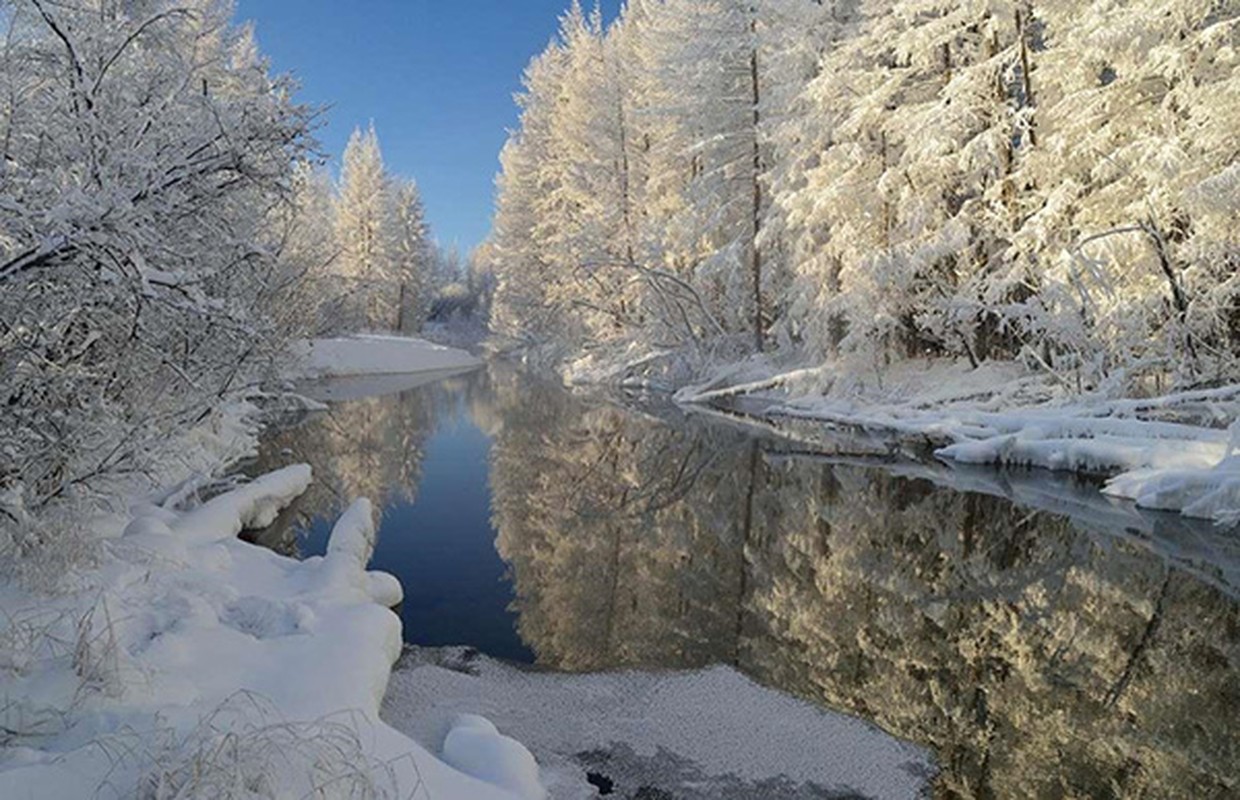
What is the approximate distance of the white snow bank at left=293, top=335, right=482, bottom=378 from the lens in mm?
33906

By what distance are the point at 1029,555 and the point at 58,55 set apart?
377 inches

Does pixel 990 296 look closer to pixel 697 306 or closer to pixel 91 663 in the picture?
pixel 697 306

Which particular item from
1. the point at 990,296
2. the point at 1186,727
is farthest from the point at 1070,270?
the point at 1186,727

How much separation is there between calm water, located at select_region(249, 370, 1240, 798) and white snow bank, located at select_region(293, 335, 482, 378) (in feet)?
67.5

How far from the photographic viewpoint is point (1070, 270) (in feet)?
47.8

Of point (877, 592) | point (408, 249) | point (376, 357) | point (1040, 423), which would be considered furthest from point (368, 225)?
point (877, 592)

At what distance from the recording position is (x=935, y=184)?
19.1 meters

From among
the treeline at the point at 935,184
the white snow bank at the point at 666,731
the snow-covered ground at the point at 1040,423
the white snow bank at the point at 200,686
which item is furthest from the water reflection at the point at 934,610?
the treeline at the point at 935,184

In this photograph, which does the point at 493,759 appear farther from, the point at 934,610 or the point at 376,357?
the point at 376,357

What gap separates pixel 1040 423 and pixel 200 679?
13.0 meters

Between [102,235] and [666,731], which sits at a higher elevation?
[102,235]

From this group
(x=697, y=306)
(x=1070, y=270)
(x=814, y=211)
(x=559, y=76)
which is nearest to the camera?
(x=1070, y=270)

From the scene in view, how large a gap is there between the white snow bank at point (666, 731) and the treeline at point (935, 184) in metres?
11.4

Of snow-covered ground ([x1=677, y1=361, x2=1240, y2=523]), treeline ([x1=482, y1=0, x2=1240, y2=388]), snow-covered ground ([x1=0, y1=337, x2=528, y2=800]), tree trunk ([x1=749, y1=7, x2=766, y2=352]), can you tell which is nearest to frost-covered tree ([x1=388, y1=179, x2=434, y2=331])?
Result: treeline ([x1=482, y1=0, x2=1240, y2=388])
